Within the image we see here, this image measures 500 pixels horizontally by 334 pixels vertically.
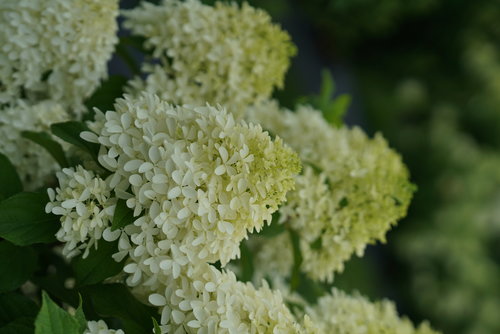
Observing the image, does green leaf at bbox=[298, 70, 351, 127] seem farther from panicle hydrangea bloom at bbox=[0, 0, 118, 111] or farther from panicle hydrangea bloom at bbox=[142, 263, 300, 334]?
panicle hydrangea bloom at bbox=[142, 263, 300, 334]

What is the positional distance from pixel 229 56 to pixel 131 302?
13.3 inches

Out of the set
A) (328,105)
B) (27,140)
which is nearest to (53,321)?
(27,140)

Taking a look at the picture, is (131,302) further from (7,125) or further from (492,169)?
(492,169)

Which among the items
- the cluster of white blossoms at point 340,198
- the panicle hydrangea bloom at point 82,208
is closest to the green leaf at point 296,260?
the cluster of white blossoms at point 340,198

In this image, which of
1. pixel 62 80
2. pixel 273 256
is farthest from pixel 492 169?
pixel 62 80

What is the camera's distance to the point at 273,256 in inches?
35.8

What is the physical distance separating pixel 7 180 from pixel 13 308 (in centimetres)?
15

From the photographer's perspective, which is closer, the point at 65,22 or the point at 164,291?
the point at 164,291

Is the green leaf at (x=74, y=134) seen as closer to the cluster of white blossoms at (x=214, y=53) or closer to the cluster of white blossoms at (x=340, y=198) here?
the cluster of white blossoms at (x=214, y=53)

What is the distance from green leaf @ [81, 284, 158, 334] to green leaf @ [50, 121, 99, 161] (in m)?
0.14

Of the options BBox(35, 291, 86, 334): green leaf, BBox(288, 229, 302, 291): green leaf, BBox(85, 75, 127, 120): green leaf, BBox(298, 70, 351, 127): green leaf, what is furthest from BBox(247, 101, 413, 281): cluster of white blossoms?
BBox(35, 291, 86, 334): green leaf

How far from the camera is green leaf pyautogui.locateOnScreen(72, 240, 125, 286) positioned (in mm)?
607

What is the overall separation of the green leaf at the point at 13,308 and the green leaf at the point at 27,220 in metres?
0.07

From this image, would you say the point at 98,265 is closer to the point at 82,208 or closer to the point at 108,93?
the point at 82,208
